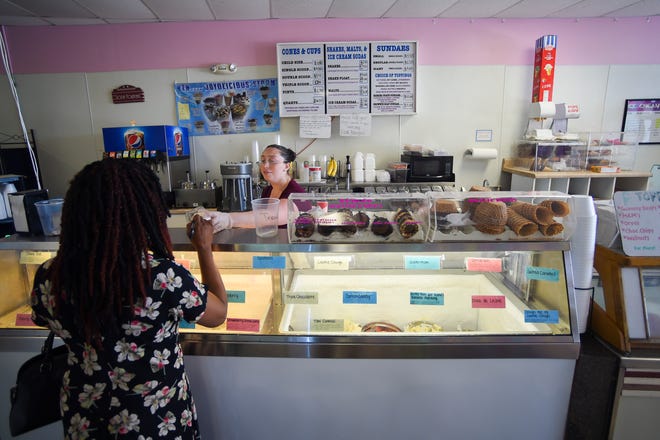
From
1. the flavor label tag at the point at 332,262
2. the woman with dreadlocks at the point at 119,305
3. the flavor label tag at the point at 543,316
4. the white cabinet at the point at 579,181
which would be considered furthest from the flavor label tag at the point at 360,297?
the white cabinet at the point at 579,181

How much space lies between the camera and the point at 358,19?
4043 millimetres

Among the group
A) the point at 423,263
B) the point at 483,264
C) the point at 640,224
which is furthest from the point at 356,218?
the point at 640,224

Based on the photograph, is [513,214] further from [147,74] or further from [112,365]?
[147,74]

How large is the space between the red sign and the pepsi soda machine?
2.17ft

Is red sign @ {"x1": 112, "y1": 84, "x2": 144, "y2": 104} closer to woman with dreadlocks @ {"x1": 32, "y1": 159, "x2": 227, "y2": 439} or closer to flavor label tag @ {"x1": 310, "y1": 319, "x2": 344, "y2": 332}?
woman with dreadlocks @ {"x1": 32, "y1": 159, "x2": 227, "y2": 439}

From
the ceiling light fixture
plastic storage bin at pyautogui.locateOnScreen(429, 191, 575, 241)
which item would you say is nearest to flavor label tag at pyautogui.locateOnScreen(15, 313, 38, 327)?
plastic storage bin at pyautogui.locateOnScreen(429, 191, 575, 241)

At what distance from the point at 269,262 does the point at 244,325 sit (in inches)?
11.1

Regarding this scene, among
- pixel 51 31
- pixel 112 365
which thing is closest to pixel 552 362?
pixel 112 365

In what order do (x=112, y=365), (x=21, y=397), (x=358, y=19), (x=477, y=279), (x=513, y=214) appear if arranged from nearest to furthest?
(x=112, y=365) → (x=21, y=397) → (x=513, y=214) → (x=477, y=279) → (x=358, y=19)

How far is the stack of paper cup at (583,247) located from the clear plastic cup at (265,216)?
1.15 meters

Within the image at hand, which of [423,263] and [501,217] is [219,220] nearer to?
[423,263]

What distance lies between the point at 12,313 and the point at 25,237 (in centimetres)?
38

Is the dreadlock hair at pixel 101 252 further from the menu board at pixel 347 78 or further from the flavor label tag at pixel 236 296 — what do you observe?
the menu board at pixel 347 78

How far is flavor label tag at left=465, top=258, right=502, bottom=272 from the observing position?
1484 mm
